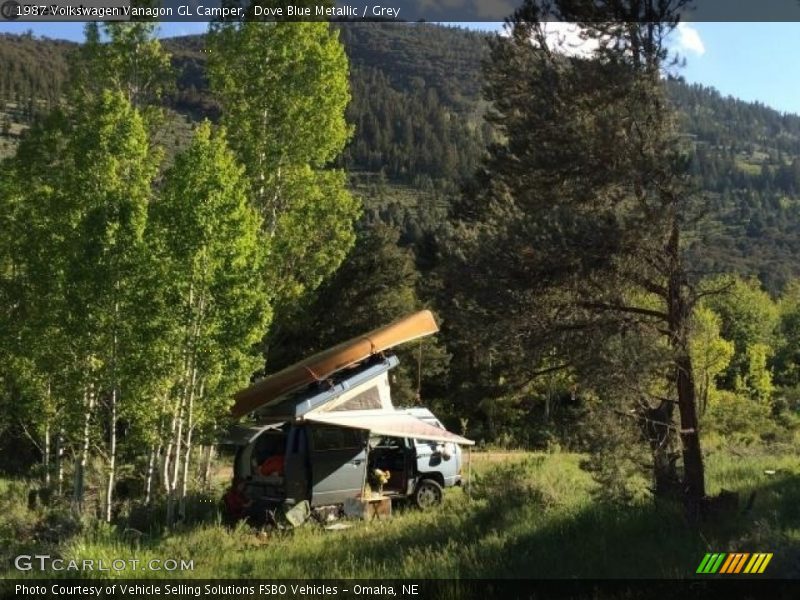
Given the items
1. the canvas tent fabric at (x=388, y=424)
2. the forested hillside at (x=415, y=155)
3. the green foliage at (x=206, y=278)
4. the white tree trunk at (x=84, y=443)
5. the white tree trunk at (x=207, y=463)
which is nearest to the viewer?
the canvas tent fabric at (x=388, y=424)

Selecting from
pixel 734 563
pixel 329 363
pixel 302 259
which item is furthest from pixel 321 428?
pixel 734 563

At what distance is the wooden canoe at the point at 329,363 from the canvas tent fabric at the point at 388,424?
0.84 metres

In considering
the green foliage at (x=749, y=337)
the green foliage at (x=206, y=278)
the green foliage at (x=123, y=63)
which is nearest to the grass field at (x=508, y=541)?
the green foliage at (x=206, y=278)

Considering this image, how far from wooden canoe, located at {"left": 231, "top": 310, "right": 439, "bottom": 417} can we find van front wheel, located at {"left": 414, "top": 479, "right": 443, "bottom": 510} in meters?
3.38

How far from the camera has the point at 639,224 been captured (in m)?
10.0

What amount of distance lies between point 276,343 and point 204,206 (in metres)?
17.4

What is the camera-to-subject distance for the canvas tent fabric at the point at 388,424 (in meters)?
13.4

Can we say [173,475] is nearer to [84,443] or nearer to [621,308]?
[84,443]

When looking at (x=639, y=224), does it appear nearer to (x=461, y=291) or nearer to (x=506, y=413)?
(x=461, y=291)

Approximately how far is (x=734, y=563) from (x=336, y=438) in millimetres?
8566

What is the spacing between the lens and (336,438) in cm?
1424

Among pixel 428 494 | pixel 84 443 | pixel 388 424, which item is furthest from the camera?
pixel 428 494

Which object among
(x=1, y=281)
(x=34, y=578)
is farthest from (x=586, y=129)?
(x=1, y=281)

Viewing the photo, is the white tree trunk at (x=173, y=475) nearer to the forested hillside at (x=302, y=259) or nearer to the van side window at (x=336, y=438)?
the forested hillside at (x=302, y=259)
